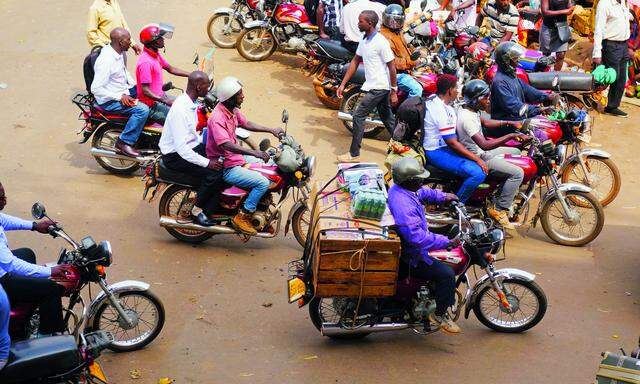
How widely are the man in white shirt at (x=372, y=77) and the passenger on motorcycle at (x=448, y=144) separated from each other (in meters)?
1.76

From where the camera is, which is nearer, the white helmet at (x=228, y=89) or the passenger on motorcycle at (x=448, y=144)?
the white helmet at (x=228, y=89)

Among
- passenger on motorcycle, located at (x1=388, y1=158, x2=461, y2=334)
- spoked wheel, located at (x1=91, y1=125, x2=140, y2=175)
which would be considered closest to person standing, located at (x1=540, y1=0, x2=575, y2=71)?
Answer: spoked wheel, located at (x1=91, y1=125, x2=140, y2=175)

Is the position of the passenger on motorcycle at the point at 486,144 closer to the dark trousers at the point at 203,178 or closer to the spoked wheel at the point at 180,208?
the dark trousers at the point at 203,178

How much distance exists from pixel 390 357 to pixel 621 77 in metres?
8.14

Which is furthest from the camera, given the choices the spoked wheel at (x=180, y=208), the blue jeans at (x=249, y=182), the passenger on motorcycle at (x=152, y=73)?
the passenger on motorcycle at (x=152, y=73)

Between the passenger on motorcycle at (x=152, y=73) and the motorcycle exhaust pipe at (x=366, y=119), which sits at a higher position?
the passenger on motorcycle at (x=152, y=73)

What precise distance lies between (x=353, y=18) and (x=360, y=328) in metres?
6.69

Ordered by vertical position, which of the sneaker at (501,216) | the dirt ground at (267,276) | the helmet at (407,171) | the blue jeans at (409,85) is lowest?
the dirt ground at (267,276)

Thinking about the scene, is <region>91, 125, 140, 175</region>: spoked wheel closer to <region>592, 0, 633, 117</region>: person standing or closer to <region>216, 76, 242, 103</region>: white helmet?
<region>216, 76, 242, 103</region>: white helmet

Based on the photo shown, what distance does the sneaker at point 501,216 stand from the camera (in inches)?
369

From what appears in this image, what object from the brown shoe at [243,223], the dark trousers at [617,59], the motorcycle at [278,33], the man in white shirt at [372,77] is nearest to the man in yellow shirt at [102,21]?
the man in white shirt at [372,77]

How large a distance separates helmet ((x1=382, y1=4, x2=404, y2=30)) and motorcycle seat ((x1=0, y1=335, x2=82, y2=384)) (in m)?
7.07

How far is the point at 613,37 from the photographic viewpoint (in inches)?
528

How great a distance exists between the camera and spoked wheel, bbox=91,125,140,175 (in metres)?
10.8
